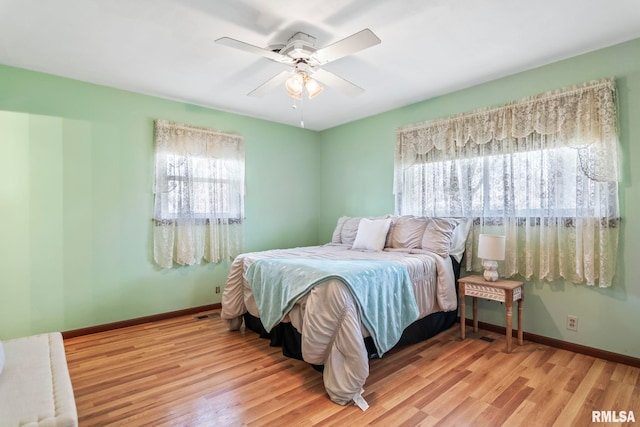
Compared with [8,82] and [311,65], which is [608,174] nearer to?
[311,65]

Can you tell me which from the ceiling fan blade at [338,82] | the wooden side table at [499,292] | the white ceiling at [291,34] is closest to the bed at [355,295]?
the wooden side table at [499,292]

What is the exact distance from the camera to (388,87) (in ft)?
11.1

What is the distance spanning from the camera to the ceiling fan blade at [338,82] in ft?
8.32

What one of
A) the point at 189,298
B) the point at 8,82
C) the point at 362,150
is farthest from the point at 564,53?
the point at 8,82

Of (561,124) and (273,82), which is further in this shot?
(561,124)

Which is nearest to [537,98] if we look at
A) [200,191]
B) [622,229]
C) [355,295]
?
[622,229]

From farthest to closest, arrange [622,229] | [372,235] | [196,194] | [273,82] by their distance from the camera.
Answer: [196,194] < [372,235] < [273,82] < [622,229]

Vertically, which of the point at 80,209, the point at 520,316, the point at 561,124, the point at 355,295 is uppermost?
the point at 561,124

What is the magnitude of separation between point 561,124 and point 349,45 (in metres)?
2.00

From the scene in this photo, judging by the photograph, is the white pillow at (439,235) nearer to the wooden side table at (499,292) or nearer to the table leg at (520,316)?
the wooden side table at (499,292)

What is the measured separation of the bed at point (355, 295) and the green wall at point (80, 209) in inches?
45.0

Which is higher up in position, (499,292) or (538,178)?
(538,178)

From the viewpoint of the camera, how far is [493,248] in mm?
2766

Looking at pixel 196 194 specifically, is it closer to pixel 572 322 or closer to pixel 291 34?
pixel 291 34
